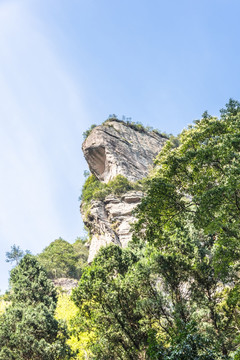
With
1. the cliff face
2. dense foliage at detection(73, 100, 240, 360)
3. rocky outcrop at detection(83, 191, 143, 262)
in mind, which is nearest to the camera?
dense foliage at detection(73, 100, 240, 360)

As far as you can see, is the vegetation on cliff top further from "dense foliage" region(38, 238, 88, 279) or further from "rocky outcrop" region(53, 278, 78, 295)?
"dense foliage" region(38, 238, 88, 279)

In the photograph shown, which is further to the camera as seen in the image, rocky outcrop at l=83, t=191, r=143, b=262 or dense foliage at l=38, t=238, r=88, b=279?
dense foliage at l=38, t=238, r=88, b=279

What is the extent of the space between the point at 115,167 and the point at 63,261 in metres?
18.1

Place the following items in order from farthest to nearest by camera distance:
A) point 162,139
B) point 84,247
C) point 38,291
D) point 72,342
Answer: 1. point 162,139
2. point 84,247
3. point 38,291
4. point 72,342

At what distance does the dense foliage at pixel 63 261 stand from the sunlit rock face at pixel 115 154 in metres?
14.0

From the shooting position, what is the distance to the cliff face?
38938 millimetres

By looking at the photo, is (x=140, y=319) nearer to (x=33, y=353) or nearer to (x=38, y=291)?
(x=33, y=353)

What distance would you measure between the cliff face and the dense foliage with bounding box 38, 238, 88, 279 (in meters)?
8.22

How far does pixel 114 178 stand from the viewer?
45.5 m

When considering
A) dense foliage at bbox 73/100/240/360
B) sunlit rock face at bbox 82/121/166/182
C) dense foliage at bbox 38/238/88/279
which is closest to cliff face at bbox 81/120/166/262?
sunlit rock face at bbox 82/121/166/182

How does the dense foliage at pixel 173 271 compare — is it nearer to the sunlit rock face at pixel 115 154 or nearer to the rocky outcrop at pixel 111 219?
the rocky outcrop at pixel 111 219

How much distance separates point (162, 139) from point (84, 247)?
105ft

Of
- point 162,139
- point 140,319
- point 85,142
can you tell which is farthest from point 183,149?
point 162,139

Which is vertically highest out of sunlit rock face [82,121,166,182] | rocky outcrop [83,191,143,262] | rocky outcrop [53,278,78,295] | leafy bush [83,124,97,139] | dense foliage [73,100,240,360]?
leafy bush [83,124,97,139]
